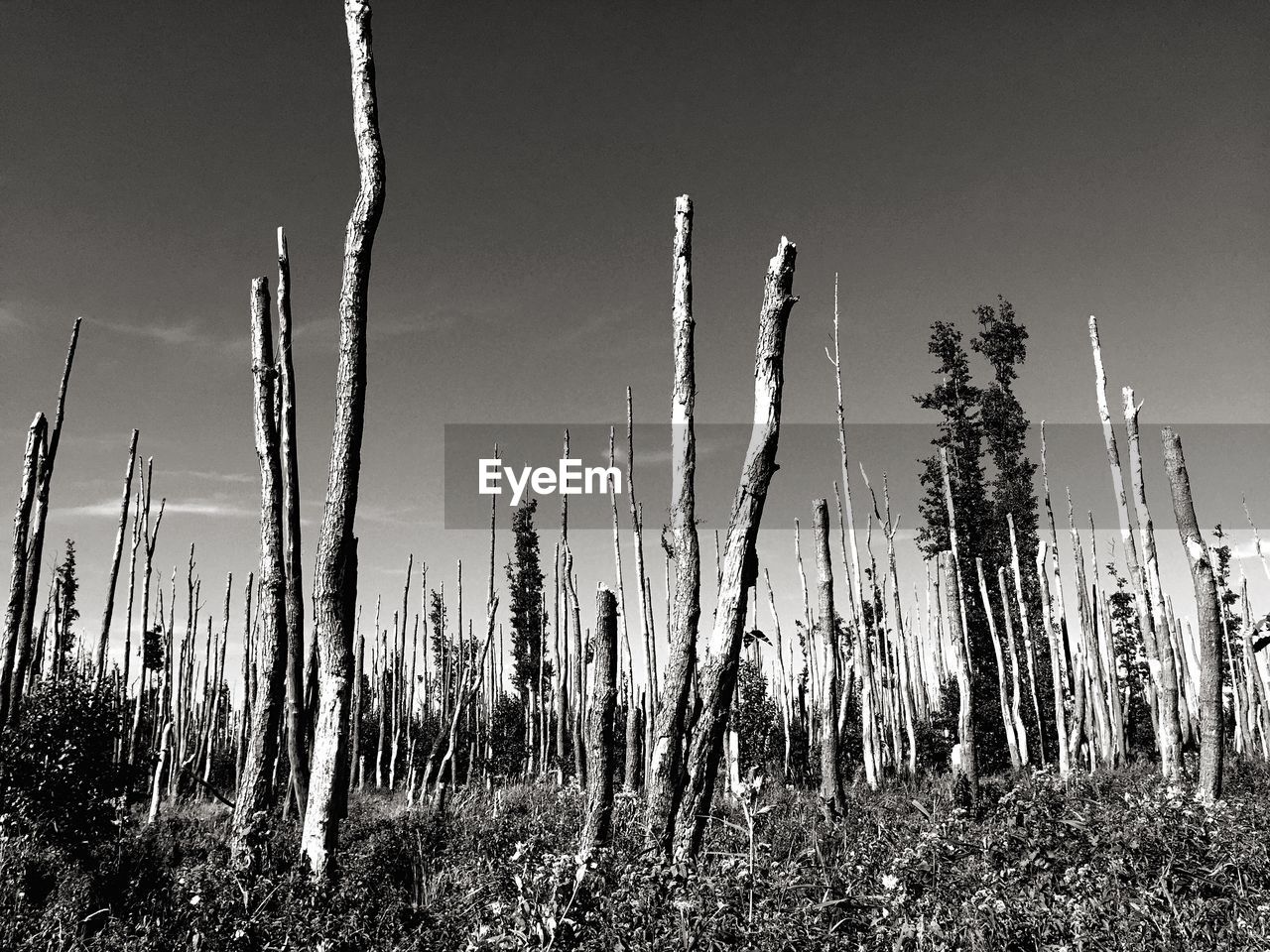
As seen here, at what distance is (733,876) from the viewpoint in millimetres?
4461

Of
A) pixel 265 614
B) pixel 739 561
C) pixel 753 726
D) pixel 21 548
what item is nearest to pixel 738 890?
pixel 739 561

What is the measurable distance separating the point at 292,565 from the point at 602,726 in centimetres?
366

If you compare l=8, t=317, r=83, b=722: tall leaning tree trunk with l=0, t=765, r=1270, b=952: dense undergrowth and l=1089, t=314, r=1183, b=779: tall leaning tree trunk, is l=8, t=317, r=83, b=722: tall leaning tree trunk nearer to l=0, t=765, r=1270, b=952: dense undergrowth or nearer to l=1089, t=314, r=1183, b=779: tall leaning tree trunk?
→ l=0, t=765, r=1270, b=952: dense undergrowth

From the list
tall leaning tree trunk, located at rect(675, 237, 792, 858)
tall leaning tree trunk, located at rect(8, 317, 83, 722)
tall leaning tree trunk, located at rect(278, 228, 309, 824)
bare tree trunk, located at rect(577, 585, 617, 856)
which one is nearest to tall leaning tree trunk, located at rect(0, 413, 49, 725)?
tall leaning tree trunk, located at rect(8, 317, 83, 722)

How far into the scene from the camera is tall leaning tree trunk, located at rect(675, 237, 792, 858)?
604 cm

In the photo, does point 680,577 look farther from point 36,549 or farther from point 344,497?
point 36,549

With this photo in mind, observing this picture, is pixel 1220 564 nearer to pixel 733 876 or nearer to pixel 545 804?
pixel 545 804

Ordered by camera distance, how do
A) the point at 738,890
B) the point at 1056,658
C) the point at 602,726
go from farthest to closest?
the point at 1056,658
the point at 602,726
the point at 738,890

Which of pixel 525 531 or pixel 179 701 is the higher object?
pixel 525 531

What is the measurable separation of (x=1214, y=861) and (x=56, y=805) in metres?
10.3

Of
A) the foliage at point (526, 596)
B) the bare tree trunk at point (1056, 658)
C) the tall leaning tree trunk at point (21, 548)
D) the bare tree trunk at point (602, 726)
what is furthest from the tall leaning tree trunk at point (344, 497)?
the foliage at point (526, 596)

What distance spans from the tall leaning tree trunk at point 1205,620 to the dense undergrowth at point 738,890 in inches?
24.8

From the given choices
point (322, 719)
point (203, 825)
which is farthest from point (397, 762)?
point (322, 719)

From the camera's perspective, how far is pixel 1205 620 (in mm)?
9773
